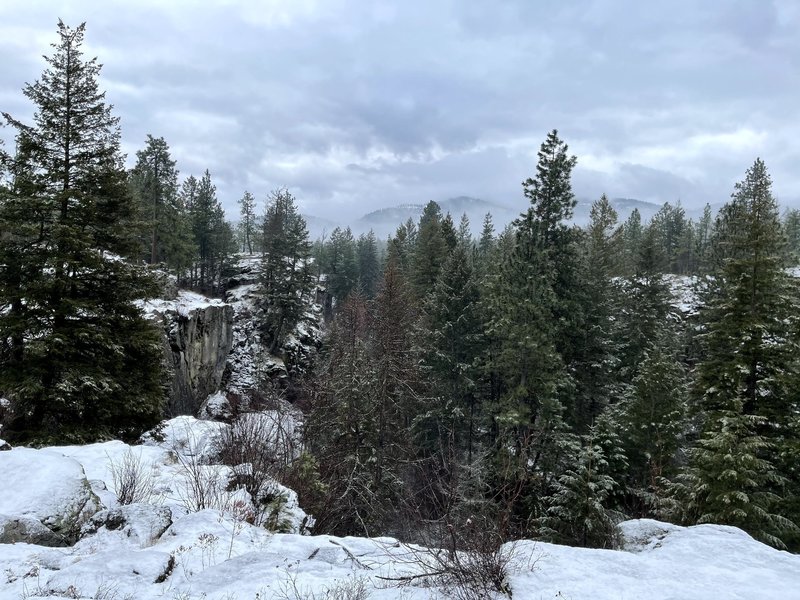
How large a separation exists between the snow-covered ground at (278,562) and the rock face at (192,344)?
749 inches

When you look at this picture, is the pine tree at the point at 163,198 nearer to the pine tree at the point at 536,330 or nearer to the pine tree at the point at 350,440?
the pine tree at the point at 350,440

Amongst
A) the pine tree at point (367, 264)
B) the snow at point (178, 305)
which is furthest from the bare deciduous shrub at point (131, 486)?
the pine tree at point (367, 264)

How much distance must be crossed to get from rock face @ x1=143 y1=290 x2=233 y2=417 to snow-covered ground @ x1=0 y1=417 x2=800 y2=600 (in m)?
19.0

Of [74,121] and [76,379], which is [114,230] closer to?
[74,121]

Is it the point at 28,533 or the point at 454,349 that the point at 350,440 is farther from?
the point at 28,533

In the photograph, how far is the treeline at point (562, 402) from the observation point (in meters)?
12.3

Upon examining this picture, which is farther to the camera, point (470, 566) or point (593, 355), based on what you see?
point (593, 355)

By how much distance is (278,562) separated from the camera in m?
4.86

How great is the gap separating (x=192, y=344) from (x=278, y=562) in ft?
86.7

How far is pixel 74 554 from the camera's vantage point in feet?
16.5

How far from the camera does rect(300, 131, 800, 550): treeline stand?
12.3 metres

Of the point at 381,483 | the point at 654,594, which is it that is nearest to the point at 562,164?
the point at 381,483

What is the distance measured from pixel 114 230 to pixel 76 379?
496cm

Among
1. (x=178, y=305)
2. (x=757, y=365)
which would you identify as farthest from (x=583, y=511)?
(x=178, y=305)
